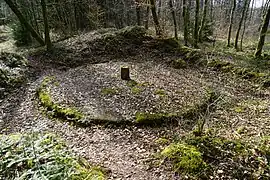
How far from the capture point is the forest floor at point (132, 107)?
475 centimetres

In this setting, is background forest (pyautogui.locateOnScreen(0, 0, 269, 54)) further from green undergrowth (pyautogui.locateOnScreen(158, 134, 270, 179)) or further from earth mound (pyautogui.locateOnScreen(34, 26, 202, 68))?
green undergrowth (pyautogui.locateOnScreen(158, 134, 270, 179))

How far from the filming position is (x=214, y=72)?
387 inches

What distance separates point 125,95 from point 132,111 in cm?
109

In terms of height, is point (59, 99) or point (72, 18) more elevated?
point (72, 18)

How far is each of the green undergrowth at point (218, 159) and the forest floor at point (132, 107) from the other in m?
0.21

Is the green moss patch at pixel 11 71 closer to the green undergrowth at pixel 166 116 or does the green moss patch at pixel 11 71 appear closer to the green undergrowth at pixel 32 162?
the green undergrowth at pixel 166 116

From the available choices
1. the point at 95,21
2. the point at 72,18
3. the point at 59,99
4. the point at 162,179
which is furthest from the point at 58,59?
the point at 162,179

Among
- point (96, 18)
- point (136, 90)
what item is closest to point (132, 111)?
point (136, 90)

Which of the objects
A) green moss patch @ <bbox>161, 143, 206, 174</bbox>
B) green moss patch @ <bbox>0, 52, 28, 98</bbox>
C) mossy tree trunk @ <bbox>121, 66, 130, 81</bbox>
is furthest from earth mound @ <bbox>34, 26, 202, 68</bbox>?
green moss patch @ <bbox>161, 143, 206, 174</bbox>

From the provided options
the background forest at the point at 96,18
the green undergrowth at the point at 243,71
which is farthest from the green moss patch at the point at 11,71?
the green undergrowth at the point at 243,71

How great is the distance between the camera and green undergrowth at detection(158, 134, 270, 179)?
146 inches

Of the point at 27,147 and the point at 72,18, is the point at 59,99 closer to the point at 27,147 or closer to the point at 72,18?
the point at 27,147

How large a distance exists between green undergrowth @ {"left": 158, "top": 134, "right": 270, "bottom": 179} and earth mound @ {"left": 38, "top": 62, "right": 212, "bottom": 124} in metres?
1.81

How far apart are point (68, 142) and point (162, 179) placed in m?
2.43
